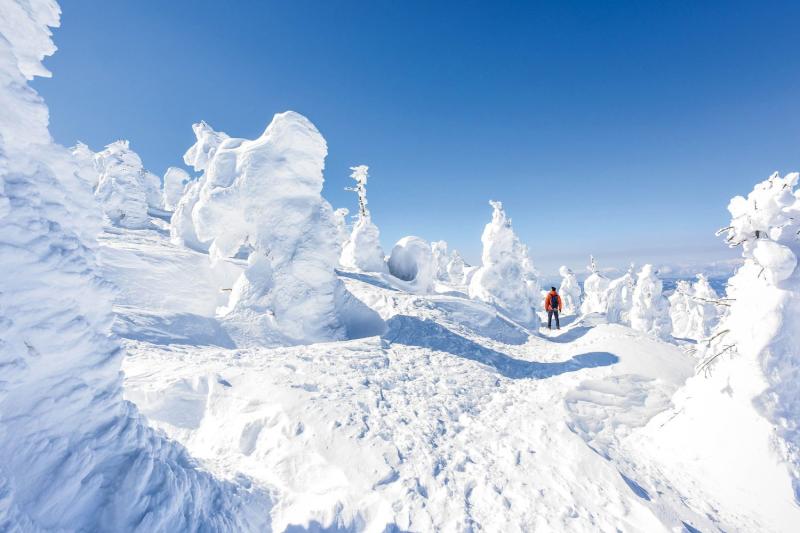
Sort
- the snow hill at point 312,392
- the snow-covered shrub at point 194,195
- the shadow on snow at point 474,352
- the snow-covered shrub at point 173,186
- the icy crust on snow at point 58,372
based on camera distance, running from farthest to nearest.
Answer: the snow-covered shrub at point 173,186
the snow-covered shrub at point 194,195
the shadow on snow at point 474,352
the snow hill at point 312,392
the icy crust on snow at point 58,372

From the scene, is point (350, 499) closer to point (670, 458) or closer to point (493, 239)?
point (670, 458)

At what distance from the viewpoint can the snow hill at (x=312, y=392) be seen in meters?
3.91

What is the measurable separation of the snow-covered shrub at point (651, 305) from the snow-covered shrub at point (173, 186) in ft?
215

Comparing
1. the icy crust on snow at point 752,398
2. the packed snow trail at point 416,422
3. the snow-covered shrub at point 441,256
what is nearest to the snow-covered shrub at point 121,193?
the packed snow trail at point 416,422

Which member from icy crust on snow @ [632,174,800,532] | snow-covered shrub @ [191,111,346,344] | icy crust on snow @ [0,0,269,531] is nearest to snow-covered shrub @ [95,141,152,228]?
snow-covered shrub @ [191,111,346,344]

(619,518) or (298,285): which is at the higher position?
(298,285)

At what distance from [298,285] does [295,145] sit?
5701 millimetres

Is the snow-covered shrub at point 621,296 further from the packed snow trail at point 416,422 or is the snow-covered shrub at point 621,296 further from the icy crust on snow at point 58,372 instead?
the icy crust on snow at point 58,372

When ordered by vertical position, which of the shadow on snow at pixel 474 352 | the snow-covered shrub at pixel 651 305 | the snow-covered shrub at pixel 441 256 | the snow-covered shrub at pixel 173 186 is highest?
the snow-covered shrub at pixel 173 186

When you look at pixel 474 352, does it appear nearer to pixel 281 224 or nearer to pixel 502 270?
pixel 281 224

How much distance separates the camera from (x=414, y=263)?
2852cm

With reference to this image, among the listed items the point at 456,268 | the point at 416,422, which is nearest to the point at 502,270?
the point at 416,422

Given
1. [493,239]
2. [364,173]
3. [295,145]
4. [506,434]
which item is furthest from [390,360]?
[364,173]

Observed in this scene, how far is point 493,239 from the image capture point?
1145 inches
